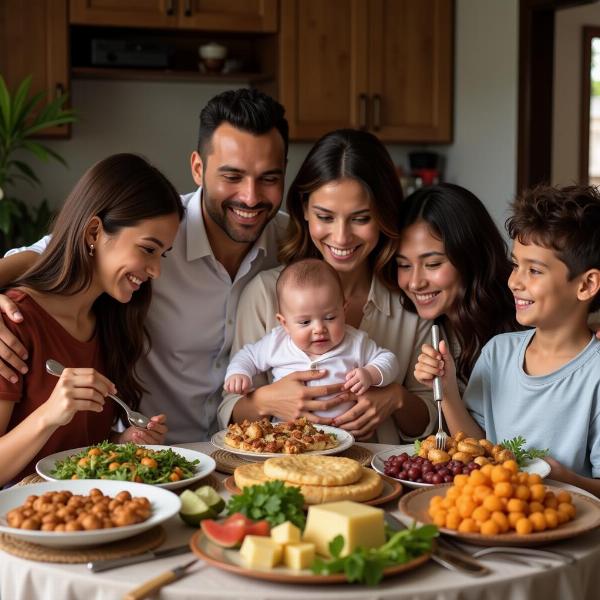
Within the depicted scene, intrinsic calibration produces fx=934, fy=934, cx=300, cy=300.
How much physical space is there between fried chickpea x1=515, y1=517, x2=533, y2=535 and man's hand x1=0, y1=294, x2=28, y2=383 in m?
1.24

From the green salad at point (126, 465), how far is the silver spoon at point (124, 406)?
5.8 inches

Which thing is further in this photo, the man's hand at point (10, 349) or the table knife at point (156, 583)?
the man's hand at point (10, 349)

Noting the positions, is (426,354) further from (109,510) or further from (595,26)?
(595,26)

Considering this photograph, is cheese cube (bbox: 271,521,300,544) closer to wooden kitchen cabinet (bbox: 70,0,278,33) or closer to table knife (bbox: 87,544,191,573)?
table knife (bbox: 87,544,191,573)

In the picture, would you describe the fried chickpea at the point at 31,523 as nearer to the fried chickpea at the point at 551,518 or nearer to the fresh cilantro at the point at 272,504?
the fresh cilantro at the point at 272,504

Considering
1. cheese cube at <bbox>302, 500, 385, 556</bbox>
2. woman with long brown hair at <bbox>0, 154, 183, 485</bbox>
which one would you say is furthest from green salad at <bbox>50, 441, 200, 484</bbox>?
cheese cube at <bbox>302, 500, 385, 556</bbox>

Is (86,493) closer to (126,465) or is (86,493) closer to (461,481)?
(126,465)

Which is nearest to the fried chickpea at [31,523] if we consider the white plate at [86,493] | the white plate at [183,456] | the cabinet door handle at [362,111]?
the white plate at [86,493]

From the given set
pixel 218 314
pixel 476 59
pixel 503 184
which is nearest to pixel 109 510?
pixel 218 314

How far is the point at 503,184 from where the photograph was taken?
5.24m

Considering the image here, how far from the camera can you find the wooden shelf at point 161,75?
16.7 feet

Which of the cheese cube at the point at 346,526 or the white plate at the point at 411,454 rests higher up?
the cheese cube at the point at 346,526

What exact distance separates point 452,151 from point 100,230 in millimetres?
3711

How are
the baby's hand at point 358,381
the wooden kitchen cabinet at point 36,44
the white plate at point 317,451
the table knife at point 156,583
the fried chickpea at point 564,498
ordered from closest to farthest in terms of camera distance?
the table knife at point 156,583 < the fried chickpea at point 564,498 < the white plate at point 317,451 < the baby's hand at point 358,381 < the wooden kitchen cabinet at point 36,44
